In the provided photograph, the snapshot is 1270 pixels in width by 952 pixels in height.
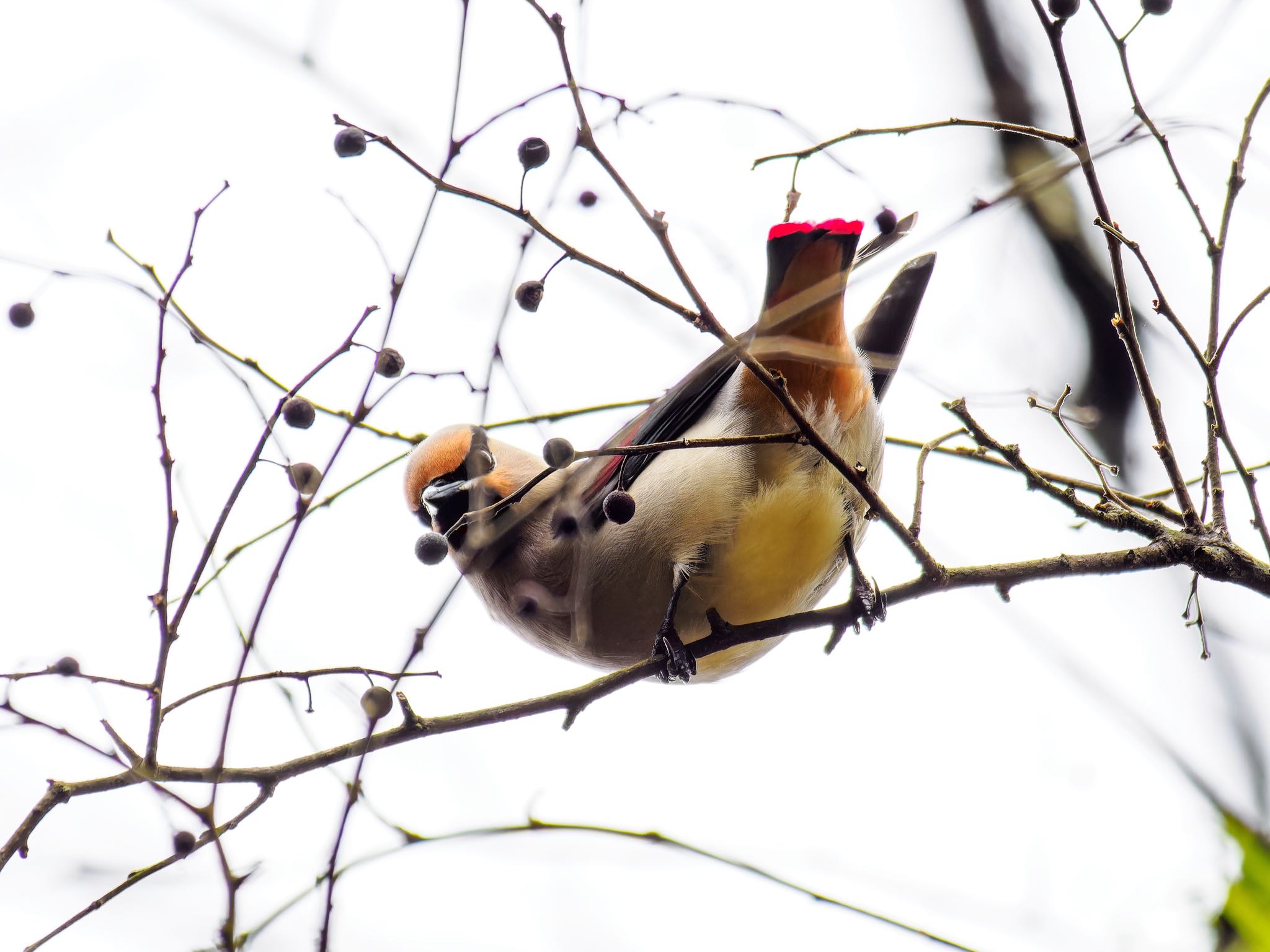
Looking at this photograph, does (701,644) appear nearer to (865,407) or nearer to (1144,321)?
(865,407)

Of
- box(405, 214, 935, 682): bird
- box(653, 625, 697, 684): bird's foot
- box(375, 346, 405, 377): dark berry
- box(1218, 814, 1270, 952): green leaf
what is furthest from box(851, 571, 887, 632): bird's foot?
box(375, 346, 405, 377): dark berry

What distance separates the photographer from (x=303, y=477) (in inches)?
97.3

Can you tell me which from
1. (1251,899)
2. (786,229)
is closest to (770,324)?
(786,229)

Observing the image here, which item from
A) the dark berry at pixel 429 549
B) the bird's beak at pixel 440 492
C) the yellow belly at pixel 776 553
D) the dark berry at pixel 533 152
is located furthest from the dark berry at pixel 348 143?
the bird's beak at pixel 440 492

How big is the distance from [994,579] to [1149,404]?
477 mm

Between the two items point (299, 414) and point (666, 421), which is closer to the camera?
point (299, 414)

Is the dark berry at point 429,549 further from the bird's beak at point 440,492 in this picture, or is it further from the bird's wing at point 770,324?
the bird's beak at point 440,492

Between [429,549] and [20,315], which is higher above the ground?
[20,315]

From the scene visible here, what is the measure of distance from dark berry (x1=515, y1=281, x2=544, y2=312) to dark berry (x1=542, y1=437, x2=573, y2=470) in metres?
0.50

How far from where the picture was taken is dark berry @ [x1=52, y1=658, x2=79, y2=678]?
2281 mm

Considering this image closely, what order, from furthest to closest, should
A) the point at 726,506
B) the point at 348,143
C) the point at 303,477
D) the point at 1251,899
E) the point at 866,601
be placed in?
the point at 726,506 < the point at 866,601 < the point at 348,143 < the point at 303,477 < the point at 1251,899

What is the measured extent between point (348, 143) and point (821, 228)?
1165 millimetres

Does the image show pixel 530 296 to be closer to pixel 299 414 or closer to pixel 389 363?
pixel 389 363

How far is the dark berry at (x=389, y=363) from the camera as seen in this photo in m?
2.52
